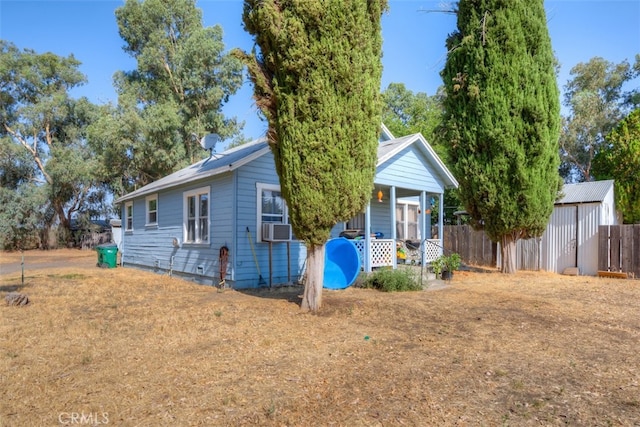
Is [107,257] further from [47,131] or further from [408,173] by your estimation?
[47,131]

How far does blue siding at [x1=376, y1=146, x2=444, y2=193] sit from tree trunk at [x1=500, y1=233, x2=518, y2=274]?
3312mm

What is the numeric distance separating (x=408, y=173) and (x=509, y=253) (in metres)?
5.30

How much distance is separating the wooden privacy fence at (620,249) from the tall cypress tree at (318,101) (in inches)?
423

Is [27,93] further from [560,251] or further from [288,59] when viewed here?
[560,251]

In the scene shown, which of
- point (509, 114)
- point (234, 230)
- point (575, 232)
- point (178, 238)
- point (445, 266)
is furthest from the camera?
point (575, 232)

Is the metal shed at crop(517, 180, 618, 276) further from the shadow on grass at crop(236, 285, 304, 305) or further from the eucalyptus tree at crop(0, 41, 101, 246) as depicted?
the eucalyptus tree at crop(0, 41, 101, 246)

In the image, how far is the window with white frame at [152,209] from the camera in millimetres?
14389

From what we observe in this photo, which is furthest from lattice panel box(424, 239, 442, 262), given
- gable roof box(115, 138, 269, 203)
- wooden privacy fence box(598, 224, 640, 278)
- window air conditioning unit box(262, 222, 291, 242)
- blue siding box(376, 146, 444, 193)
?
gable roof box(115, 138, 269, 203)

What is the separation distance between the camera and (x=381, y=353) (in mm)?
4836

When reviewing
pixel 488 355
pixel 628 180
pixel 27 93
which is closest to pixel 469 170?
pixel 628 180

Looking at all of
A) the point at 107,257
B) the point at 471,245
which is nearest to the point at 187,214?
the point at 107,257

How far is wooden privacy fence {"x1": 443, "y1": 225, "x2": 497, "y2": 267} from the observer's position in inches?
667

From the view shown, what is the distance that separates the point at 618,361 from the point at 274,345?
162 inches

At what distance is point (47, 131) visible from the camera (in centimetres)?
3031
